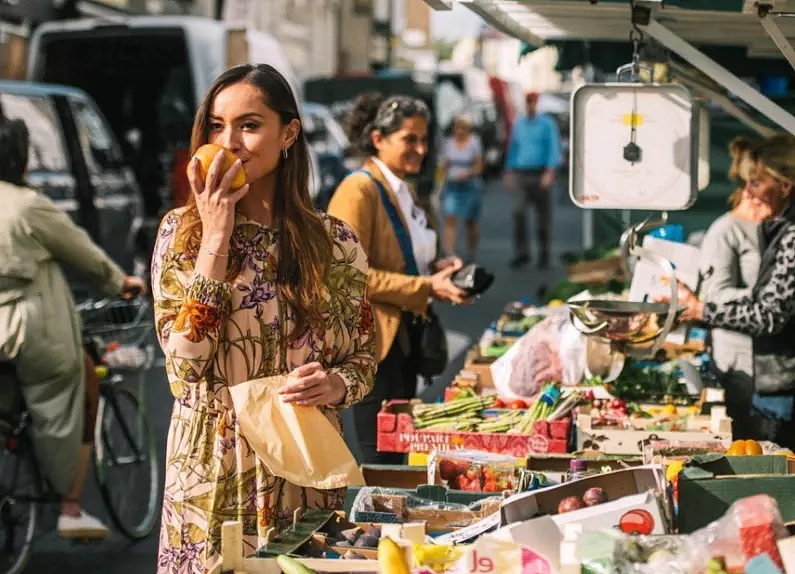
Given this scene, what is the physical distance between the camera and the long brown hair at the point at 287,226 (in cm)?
345

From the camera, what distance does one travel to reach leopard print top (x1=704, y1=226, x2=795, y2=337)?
223 inches

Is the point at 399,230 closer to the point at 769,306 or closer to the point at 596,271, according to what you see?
the point at 769,306

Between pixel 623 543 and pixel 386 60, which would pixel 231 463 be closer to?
pixel 623 543

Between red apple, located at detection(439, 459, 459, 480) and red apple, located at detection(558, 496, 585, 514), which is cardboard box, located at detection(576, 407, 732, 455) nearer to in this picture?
red apple, located at detection(439, 459, 459, 480)

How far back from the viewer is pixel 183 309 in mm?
3301

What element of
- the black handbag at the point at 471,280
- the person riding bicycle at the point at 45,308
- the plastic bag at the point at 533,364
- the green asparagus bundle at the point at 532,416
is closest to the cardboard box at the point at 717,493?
the green asparagus bundle at the point at 532,416

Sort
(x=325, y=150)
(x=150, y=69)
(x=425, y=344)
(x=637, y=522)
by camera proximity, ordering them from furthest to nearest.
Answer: (x=325, y=150), (x=150, y=69), (x=425, y=344), (x=637, y=522)

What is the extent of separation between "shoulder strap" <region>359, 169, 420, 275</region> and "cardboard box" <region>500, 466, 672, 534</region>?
8.74 feet

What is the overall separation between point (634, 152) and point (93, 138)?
8.33 meters

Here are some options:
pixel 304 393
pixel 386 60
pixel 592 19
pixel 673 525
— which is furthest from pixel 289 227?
pixel 386 60

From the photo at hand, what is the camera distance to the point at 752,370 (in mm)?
5977

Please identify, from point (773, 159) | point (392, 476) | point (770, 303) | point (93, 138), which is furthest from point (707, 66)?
point (93, 138)

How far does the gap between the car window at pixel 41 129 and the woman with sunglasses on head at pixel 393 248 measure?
6.43 metres

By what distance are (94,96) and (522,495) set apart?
16.4m
